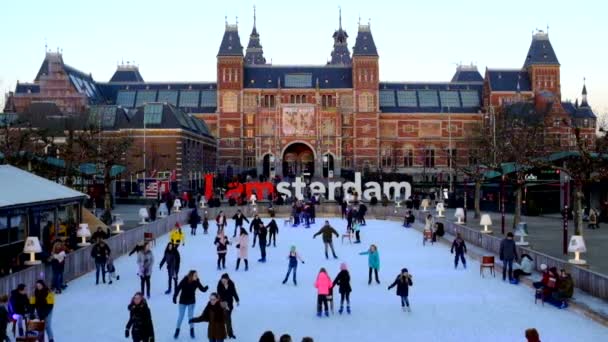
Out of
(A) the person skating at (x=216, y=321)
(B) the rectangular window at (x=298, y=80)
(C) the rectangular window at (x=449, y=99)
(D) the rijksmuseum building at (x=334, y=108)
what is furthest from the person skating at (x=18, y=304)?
(C) the rectangular window at (x=449, y=99)

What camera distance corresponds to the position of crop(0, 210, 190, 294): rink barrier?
12.4 meters

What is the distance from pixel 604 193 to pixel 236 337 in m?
26.9

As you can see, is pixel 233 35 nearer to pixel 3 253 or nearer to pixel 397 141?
pixel 397 141

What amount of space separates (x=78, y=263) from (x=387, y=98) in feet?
209

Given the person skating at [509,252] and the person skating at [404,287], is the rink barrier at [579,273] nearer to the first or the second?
the person skating at [509,252]

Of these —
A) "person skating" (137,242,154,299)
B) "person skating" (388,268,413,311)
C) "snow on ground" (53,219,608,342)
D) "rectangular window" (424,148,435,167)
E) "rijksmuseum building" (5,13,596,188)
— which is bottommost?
"snow on ground" (53,219,608,342)

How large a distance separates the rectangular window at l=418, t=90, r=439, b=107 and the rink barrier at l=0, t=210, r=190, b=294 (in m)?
53.9

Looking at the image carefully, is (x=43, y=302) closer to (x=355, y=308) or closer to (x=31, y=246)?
(x=31, y=246)

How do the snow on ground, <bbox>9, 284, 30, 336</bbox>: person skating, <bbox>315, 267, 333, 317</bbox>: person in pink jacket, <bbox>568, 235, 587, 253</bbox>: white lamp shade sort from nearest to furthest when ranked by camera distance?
1. <bbox>9, 284, 30, 336</bbox>: person skating
2. the snow on ground
3. <bbox>315, 267, 333, 317</bbox>: person in pink jacket
4. <bbox>568, 235, 587, 253</bbox>: white lamp shade

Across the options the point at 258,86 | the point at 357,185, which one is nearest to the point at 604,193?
the point at 357,185

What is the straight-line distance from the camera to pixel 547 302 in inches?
524

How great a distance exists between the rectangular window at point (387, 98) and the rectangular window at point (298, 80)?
842 centimetres

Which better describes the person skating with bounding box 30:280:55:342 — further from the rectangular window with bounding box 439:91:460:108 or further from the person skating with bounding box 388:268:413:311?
the rectangular window with bounding box 439:91:460:108

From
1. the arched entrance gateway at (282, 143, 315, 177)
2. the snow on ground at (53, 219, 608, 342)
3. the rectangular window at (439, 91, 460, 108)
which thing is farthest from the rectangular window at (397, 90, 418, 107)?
the snow on ground at (53, 219, 608, 342)
